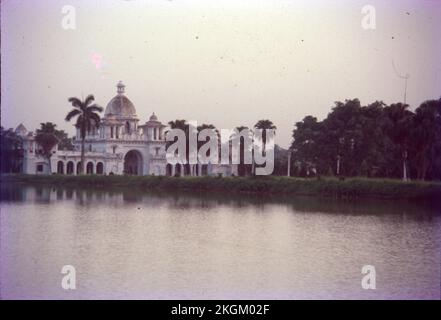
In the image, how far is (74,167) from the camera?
7588 centimetres

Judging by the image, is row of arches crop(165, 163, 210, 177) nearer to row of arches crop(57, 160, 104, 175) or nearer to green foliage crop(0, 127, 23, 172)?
row of arches crop(57, 160, 104, 175)

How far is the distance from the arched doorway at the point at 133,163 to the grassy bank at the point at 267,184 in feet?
60.1

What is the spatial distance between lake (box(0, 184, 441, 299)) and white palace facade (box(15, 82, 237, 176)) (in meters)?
41.9

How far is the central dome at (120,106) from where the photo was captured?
81.9 m

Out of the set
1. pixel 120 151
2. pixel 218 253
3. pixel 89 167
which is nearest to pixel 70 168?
pixel 89 167

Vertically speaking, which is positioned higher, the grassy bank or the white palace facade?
the white palace facade

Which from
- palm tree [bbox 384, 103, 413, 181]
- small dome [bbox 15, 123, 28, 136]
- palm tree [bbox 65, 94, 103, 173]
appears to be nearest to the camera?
palm tree [bbox 384, 103, 413, 181]

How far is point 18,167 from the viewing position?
245 ft

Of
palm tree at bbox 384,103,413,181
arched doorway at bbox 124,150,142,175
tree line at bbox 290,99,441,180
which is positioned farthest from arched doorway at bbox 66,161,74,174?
palm tree at bbox 384,103,413,181

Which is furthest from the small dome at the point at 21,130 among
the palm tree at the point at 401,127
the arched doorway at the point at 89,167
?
the palm tree at the point at 401,127

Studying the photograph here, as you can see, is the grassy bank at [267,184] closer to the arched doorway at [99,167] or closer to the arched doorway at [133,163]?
the arched doorway at [99,167]

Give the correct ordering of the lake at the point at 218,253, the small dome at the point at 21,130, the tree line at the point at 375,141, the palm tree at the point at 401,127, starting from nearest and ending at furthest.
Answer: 1. the lake at the point at 218,253
2. the tree line at the point at 375,141
3. the palm tree at the point at 401,127
4. the small dome at the point at 21,130

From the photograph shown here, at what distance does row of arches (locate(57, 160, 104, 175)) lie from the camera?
75.8 meters
